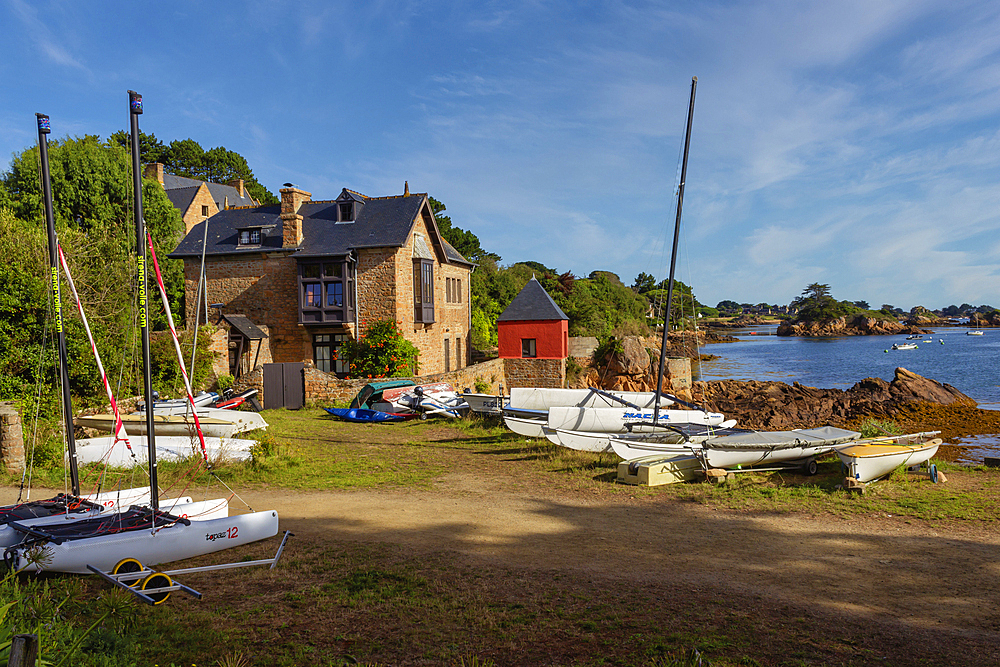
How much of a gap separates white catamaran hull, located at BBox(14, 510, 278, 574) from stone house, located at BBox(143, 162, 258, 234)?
42.5 meters

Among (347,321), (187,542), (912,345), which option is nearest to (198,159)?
(347,321)

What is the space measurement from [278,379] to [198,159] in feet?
188

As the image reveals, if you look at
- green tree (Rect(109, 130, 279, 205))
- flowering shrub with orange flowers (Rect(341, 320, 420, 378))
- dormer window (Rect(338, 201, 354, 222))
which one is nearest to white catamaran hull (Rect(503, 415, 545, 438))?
flowering shrub with orange flowers (Rect(341, 320, 420, 378))

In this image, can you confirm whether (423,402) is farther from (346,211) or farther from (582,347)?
(582,347)

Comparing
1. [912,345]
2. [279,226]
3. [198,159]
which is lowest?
[912,345]

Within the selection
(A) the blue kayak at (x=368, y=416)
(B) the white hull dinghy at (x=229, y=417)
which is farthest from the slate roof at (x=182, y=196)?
(B) the white hull dinghy at (x=229, y=417)

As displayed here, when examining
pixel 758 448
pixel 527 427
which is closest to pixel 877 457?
pixel 758 448

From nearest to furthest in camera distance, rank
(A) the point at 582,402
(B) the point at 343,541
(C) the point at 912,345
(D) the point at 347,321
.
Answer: (B) the point at 343,541 < (A) the point at 582,402 < (D) the point at 347,321 < (C) the point at 912,345

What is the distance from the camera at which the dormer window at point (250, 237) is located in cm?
2994

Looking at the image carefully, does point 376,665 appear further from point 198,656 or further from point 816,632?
point 816,632

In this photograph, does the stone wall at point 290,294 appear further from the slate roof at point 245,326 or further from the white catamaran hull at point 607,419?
the white catamaran hull at point 607,419

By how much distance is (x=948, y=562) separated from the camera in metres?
8.16

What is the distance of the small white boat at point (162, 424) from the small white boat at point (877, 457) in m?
14.5

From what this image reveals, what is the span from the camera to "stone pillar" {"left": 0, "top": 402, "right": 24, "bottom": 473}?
12.2m
